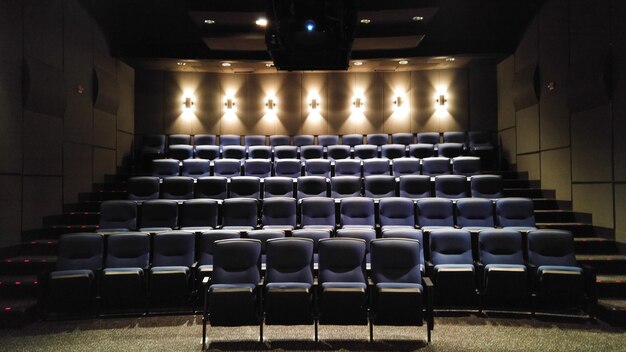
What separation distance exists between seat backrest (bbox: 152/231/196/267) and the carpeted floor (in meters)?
0.59

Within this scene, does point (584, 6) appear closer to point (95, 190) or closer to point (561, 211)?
point (561, 211)

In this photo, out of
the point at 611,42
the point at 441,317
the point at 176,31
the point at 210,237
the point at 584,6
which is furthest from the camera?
the point at 176,31

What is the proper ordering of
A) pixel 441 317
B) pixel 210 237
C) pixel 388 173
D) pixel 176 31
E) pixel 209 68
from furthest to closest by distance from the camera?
pixel 209 68 < pixel 176 31 < pixel 388 173 < pixel 210 237 < pixel 441 317

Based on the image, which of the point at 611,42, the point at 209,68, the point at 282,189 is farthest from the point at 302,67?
the point at 209,68

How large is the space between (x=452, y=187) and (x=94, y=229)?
4585 mm

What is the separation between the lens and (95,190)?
6.99m

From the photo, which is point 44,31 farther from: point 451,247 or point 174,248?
point 451,247

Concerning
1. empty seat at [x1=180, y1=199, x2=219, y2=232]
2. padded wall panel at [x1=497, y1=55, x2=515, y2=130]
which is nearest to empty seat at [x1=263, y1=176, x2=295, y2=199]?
empty seat at [x1=180, y1=199, x2=219, y2=232]

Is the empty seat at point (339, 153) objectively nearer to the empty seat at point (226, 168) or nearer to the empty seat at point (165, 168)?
the empty seat at point (226, 168)

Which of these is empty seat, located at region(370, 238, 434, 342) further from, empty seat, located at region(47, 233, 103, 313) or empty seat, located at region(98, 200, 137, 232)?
empty seat, located at region(98, 200, 137, 232)

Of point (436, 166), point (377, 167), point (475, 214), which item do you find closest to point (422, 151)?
point (436, 166)

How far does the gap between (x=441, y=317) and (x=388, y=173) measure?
3030mm

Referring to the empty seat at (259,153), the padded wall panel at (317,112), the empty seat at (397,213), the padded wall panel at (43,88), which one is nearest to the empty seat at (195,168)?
the empty seat at (259,153)

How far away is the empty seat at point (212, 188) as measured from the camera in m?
6.12
